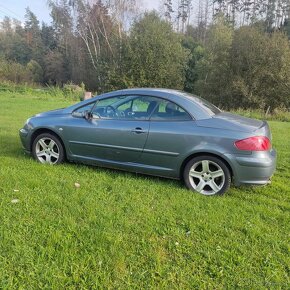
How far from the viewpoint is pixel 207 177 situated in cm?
408

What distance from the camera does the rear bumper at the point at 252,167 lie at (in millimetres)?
3812

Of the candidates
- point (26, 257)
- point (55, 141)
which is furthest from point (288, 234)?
point (55, 141)

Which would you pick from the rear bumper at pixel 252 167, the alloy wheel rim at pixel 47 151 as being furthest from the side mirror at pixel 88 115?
the rear bumper at pixel 252 167

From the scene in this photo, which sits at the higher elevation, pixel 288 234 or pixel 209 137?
pixel 209 137

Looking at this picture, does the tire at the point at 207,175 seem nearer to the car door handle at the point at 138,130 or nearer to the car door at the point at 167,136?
the car door at the point at 167,136

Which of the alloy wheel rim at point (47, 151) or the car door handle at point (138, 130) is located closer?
the car door handle at point (138, 130)

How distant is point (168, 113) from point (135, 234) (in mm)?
1946

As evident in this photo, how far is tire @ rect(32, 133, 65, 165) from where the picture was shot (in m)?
4.98

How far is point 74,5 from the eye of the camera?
113 ft

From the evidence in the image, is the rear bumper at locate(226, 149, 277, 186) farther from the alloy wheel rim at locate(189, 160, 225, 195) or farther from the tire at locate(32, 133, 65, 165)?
the tire at locate(32, 133, 65, 165)

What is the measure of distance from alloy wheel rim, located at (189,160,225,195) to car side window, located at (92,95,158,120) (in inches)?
41.4

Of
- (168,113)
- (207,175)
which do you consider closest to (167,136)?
(168,113)

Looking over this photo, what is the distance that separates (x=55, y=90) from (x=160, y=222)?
24875 millimetres

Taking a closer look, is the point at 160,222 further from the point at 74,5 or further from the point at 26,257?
the point at 74,5
